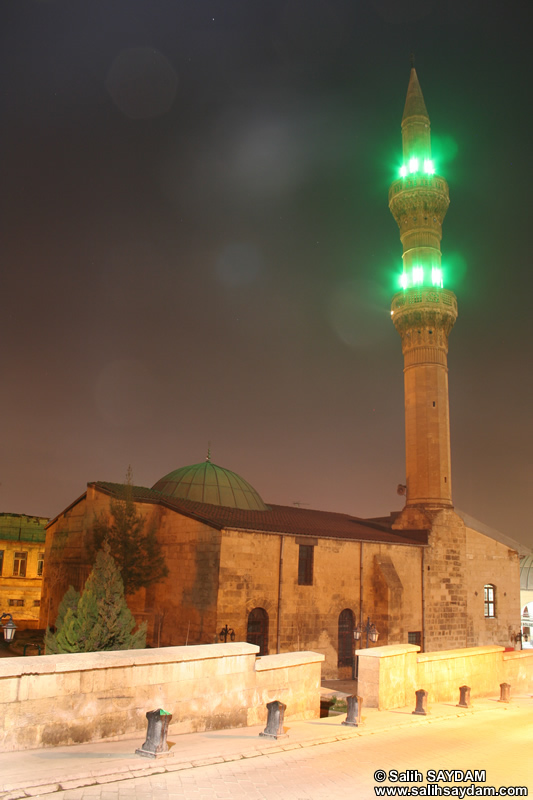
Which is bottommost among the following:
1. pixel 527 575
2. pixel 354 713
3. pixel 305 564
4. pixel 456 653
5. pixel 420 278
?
pixel 354 713

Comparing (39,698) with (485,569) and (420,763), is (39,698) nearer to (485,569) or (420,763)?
(420,763)

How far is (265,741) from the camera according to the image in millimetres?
8750

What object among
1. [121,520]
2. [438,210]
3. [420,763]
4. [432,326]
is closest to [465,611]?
[432,326]

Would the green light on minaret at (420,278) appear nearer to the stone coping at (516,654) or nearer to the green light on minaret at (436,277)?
the green light on minaret at (436,277)

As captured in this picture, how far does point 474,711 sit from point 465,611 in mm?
18486

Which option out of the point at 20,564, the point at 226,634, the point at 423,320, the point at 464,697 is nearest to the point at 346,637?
the point at 226,634

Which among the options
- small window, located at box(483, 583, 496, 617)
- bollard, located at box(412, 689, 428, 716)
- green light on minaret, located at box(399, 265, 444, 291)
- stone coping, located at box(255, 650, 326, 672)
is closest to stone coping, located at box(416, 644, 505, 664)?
bollard, located at box(412, 689, 428, 716)

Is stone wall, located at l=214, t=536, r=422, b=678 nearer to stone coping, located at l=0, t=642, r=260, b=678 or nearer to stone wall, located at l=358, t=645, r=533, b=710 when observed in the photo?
stone wall, located at l=358, t=645, r=533, b=710

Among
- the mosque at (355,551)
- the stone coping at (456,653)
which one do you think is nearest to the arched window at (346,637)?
the mosque at (355,551)

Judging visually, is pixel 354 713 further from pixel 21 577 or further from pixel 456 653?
pixel 21 577

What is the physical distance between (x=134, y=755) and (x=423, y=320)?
2960 centimetres

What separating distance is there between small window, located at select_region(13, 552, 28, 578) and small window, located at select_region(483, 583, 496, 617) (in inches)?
1334

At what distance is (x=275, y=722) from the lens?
8.97 m

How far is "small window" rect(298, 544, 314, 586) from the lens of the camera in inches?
957
